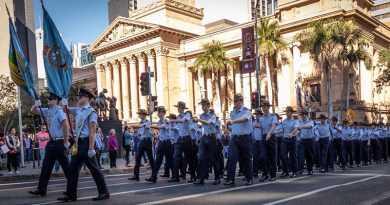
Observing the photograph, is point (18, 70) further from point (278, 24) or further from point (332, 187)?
point (278, 24)

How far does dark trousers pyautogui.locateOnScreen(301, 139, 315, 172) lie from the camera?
12889 mm

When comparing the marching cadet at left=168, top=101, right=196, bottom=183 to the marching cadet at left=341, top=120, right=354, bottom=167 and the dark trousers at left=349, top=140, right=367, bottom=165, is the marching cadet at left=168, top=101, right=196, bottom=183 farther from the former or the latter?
the dark trousers at left=349, top=140, right=367, bottom=165

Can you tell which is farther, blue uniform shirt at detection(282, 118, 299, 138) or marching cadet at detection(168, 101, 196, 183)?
blue uniform shirt at detection(282, 118, 299, 138)

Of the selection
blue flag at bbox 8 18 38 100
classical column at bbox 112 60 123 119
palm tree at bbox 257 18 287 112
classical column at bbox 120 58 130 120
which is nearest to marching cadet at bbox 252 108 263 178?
blue flag at bbox 8 18 38 100

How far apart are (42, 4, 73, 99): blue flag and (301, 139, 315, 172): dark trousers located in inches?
270

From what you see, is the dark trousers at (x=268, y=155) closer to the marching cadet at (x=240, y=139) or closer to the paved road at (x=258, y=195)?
the paved road at (x=258, y=195)

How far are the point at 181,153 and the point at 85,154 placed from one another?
14.6 feet

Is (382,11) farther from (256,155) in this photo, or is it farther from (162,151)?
(162,151)

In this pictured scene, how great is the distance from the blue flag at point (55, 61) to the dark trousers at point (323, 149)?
7861 mm

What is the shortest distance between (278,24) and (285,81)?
19.9 feet

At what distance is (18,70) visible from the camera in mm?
12094

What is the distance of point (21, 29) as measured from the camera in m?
94.5

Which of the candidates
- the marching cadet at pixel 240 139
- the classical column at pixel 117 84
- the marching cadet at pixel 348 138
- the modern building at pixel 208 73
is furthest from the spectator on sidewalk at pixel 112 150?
the classical column at pixel 117 84

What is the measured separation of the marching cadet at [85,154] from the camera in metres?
7.61
